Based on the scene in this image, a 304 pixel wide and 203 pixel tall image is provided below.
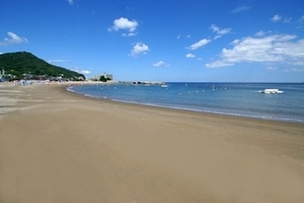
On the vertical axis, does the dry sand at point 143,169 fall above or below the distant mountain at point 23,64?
below

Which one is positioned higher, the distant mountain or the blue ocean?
the distant mountain

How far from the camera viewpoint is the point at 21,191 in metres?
3.07

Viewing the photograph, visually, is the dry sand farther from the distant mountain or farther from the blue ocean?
the distant mountain

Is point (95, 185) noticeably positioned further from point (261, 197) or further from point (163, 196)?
point (261, 197)

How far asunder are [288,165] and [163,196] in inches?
135

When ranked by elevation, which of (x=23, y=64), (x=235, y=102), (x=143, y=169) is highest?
(x=23, y=64)

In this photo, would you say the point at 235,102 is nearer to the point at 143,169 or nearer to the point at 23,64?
the point at 143,169

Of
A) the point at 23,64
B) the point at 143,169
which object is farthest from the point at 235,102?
the point at 23,64

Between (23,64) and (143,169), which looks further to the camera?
(23,64)

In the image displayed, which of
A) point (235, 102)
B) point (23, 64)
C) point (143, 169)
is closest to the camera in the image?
point (143, 169)

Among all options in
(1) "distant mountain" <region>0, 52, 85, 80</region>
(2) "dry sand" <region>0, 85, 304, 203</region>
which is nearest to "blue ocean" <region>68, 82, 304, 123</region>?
(2) "dry sand" <region>0, 85, 304, 203</region>

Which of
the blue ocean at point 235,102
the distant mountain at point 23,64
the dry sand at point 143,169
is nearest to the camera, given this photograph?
the dry sand at point 143,169

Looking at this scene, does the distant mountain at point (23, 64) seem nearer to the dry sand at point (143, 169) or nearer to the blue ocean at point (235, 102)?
the blue ocean at point (235, 102)

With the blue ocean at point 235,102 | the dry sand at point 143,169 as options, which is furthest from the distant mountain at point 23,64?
the dry sand at point 143,169
